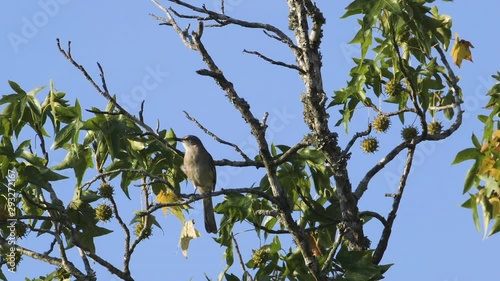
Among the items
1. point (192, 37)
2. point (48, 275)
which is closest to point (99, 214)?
point (48, 275)

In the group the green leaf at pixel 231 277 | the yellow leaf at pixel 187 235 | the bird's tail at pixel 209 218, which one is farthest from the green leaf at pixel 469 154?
the bird's tail at pixel 209 218

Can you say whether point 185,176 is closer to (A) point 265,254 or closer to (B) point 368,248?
(A) point 265,254

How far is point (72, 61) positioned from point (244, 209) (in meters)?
1.79

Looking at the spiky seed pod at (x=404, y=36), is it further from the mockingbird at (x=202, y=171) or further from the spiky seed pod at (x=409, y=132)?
the mockingbird at (x=202, y=171)

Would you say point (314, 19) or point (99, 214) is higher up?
point (314, 19)

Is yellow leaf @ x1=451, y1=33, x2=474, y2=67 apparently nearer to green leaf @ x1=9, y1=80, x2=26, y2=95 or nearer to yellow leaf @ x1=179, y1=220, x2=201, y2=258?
yellow leaf @ x1=179, y1=220, x2=201, y2=258

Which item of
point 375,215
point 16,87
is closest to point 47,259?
point 16,87

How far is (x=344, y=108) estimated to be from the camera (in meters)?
7.95

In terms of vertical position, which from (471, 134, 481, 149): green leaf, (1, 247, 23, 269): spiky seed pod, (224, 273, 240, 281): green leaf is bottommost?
(224, 273, 240, 281): green leaf

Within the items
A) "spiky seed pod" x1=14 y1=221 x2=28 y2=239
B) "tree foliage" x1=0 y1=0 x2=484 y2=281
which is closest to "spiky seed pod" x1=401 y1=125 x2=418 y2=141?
"tree foliage" x1=0 y1=0 x2=484 y2=281

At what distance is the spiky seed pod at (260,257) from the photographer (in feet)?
25.2

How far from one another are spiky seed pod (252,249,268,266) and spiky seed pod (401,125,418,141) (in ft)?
5.57

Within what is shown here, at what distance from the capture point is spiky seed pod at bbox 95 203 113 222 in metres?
8.13

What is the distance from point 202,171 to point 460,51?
11.1ft
